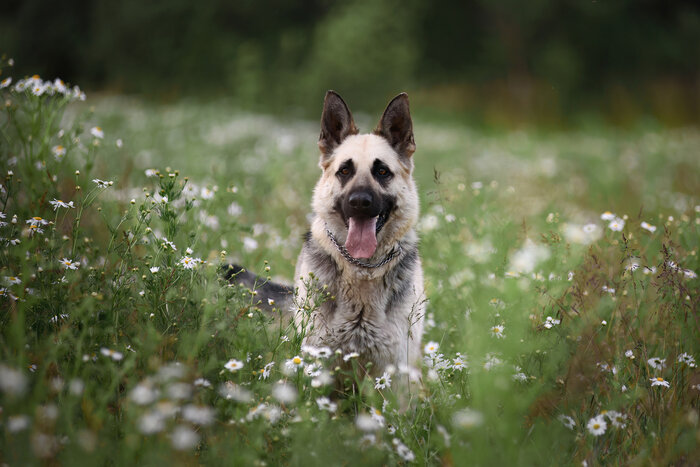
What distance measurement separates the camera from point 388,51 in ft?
54.4

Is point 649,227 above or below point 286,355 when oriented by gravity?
above

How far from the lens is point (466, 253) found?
4156mm

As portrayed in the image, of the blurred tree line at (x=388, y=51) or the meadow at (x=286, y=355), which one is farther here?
the blurred tree line at (x=388, y=51)

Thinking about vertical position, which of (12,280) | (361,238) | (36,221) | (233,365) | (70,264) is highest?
(361,238)

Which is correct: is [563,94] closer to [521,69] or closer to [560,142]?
[521,69]

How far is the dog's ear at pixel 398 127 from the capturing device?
341cm

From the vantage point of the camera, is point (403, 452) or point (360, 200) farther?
point (360, 200)

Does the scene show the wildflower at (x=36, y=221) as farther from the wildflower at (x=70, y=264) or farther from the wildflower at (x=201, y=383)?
the wildflower at (x=201, y=383)

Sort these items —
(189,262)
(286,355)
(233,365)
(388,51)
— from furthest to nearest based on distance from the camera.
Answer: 1. (388,51)
2. (189,262)
3. (286,355)
4. (233,365)

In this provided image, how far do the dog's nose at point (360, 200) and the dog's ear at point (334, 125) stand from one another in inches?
29.0

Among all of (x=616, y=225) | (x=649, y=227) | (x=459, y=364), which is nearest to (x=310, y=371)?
(x=459, y=364)

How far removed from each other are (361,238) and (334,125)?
1.06 m

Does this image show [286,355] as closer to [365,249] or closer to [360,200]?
[365,249]

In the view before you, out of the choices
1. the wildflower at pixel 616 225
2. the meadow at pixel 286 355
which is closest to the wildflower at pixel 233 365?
the meadow at pixel 286 355
